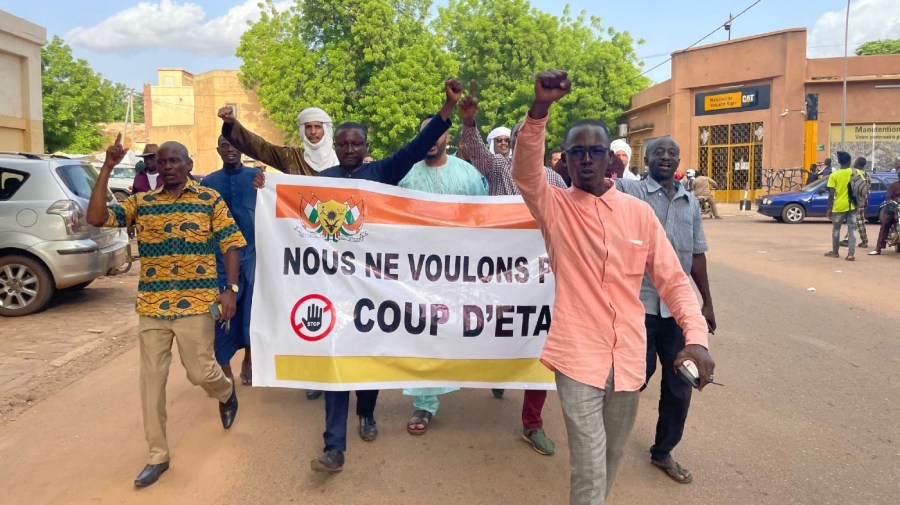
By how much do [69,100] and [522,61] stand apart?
904 inches

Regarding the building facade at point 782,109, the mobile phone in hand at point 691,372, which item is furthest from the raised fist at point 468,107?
the building facade at point 782,109

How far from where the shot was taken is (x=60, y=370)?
592cm

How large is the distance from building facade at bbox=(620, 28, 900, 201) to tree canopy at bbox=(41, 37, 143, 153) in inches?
1153

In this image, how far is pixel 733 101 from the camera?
94.4 feet

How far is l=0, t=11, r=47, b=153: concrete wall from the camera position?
59.7 ft

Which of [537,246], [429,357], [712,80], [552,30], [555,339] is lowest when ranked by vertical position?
[429,357]

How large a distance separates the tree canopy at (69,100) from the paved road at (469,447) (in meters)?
32.3

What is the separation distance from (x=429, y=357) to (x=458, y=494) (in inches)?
33.0

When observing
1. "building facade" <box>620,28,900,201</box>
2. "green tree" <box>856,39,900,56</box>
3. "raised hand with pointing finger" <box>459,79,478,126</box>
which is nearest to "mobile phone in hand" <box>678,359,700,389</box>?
"raised hand with pointing finger" <box>459,79,478,126</box>

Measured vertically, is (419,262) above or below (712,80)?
below

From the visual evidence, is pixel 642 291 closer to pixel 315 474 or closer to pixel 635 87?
pixel 315 474

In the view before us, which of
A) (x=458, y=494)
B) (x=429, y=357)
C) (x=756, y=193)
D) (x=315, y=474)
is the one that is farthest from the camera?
(x=756, y=193)

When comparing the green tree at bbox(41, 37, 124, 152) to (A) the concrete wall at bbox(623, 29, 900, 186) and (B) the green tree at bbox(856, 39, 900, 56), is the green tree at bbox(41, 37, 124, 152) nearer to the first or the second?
(A) the concrete wall at bbox(623, 29, 900, 186)

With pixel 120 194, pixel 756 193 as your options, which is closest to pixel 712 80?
pixel 756 193
